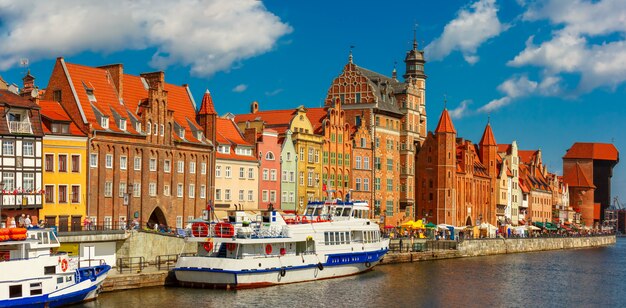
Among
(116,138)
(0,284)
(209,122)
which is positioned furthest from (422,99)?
(0,284)

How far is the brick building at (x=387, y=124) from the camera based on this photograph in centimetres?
12325

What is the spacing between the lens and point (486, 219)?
158625 millimetres

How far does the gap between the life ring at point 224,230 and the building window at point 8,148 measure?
17.9 meters

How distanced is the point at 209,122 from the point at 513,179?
95.7 meters

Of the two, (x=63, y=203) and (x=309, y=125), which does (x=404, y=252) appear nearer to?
(x=309, y=125)

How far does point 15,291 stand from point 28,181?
20643 millimetres

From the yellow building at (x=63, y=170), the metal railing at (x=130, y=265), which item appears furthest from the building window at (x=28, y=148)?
the metal railing at (x=130, y=265)

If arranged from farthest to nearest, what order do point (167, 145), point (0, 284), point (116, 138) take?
point (167, 145) → point (116, 138) → point (0, 284)

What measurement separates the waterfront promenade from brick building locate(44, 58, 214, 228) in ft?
34.9

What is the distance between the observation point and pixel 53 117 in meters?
75.0

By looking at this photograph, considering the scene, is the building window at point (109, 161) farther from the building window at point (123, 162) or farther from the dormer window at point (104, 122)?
the dormer window at point (104, 122)

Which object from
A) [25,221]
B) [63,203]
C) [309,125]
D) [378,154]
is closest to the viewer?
[25,221]

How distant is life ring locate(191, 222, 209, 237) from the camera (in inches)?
2687

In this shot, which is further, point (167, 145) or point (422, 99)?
point (422, 99)
